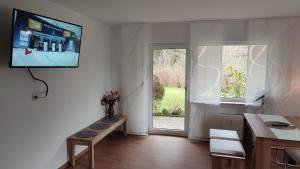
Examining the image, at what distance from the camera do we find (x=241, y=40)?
3.78 meters

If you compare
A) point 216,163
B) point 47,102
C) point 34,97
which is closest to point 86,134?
point 47,102

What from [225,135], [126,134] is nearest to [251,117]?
[225,135]

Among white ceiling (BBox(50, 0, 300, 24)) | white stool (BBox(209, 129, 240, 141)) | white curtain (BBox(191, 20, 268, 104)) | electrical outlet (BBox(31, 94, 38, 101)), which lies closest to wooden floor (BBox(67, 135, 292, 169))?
white stool (BBox(209, 129, 240, 141))

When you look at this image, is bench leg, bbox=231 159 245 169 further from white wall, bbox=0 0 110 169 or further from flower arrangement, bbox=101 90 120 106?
flower arrangement, bbox=101 90 120 106

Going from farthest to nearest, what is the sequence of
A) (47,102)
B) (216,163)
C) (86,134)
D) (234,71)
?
1. (234,71)
2. (86,134)
3. (47,102)
4. (216,163)

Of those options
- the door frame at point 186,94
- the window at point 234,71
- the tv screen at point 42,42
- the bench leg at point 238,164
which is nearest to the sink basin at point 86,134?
the tv screen at point 42,42

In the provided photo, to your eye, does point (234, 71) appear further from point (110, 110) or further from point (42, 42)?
point (42, 42)

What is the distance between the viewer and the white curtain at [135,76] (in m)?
4.10

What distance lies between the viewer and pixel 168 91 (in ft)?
14.3

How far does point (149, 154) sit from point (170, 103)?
1229 millimetres

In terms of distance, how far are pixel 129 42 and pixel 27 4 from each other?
6.68 feet

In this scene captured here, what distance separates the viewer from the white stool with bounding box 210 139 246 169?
242cm

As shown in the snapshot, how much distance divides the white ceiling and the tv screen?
46 centimetres

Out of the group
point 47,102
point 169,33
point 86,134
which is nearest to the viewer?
point 47,102
